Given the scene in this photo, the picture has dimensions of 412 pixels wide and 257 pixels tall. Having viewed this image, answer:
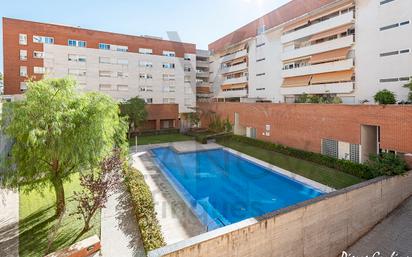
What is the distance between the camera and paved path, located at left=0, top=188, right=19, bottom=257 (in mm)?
8156

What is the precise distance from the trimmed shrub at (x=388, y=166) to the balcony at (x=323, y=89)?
31.4 feet

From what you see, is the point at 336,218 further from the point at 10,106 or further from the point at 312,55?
the point at 312,55

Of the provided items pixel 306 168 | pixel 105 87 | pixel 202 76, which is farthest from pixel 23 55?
pixel 306 168

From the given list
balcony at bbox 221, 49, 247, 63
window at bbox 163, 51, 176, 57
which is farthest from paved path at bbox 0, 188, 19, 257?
balcony at bbox 221, 49, 247, 63

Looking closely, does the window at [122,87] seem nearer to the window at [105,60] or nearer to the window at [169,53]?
the window at [105,60]

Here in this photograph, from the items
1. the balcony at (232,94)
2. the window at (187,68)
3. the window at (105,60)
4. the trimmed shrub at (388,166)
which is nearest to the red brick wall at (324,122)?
the trimmed shrub at (388,166)

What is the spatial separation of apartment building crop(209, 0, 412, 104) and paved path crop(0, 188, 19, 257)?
2425cm

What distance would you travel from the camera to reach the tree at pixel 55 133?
27.3 ft

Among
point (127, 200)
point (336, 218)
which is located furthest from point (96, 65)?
point (336, 218)

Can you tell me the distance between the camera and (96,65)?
108ft

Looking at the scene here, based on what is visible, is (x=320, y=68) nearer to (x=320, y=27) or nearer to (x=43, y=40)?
(x=320, y=27)

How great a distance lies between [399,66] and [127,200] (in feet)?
68.8

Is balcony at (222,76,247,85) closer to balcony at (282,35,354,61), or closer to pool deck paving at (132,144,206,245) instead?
balcony at (282,35,354,61)

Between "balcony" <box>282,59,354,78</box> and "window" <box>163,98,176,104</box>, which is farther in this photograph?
"window" <box>163,98,176,104</box>
